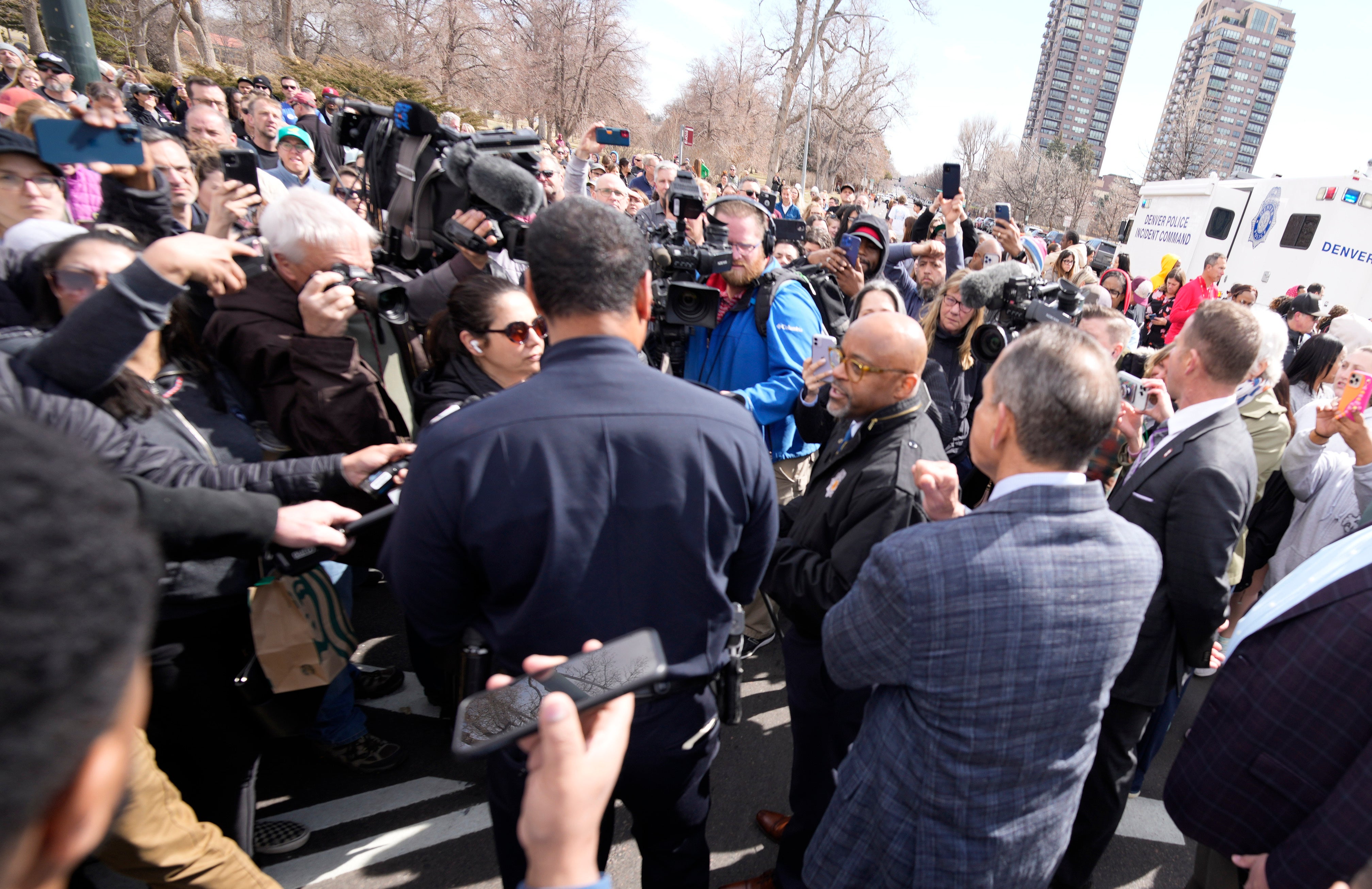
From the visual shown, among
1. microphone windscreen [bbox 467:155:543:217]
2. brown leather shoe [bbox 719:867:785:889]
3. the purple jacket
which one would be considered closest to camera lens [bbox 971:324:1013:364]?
microphone windscreen [bbox 467:155:543:217]

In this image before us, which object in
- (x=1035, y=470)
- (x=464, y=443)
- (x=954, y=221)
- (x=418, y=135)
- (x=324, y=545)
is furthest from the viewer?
(x=954, y=221)

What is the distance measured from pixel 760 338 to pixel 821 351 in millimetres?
607

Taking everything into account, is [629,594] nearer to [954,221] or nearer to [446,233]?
[446,233]

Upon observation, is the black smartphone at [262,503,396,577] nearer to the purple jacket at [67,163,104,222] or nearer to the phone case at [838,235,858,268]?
the phone case at [838,235,858,268]

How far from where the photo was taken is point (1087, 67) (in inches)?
4648

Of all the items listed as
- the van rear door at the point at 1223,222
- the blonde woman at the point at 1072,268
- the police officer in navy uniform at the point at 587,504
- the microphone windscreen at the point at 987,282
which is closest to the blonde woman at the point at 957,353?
the microphone windscreen at the point at 987,282

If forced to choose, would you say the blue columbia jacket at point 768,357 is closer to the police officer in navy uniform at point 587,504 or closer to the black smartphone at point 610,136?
the police officer in navy uniform at point 587,504

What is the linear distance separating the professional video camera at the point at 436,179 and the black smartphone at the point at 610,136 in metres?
1.12

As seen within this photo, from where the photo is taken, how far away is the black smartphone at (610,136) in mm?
4352

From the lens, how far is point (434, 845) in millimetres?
2482

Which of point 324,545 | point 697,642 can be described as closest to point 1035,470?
point 697,642

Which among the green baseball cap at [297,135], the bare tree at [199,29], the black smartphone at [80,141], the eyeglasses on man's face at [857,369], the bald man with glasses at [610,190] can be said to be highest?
the bare tree at [199,29]

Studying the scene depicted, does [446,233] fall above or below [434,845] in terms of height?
above

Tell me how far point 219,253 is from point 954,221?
206 inches
